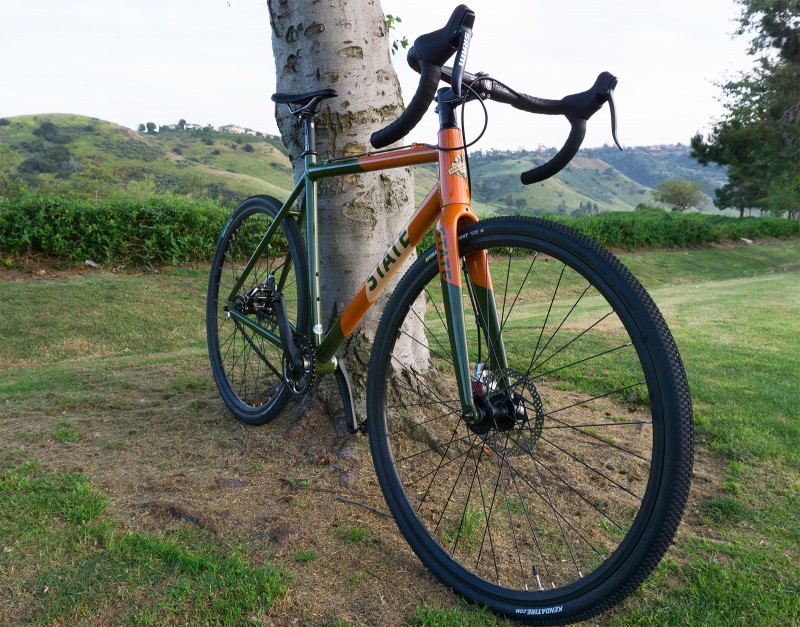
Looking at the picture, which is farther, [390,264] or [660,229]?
[660,229]

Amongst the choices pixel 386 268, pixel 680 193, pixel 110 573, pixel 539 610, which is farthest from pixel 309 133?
pixel 680 193

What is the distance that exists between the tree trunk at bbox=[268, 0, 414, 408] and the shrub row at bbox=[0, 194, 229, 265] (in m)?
9.61

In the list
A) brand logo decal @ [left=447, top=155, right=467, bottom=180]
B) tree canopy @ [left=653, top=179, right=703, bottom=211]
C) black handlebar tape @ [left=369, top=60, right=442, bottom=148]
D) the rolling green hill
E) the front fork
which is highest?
the rolling green hill

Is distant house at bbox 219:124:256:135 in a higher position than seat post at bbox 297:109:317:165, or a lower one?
higher

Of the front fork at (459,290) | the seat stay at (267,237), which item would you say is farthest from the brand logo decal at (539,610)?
the seat stay at (267,237)

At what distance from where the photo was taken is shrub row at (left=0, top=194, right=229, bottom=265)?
10938 millimetres

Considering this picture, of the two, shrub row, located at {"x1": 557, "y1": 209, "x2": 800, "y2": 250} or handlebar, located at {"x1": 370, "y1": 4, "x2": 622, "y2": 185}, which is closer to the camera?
handlebar, located at {"x1": 370, "y1": 4, "x2": 622, "y2": 185}

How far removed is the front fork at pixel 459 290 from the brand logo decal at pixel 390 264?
228mm

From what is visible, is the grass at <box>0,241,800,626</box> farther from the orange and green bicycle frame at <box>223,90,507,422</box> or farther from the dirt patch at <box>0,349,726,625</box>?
the orange and green bicycle frame at <box>223,90,507,422</box>

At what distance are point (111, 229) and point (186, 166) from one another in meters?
83.8

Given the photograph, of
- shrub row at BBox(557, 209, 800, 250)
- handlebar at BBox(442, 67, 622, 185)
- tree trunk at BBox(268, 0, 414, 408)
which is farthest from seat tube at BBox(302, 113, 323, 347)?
shrub row at BBox(557, 209, 800, 250)

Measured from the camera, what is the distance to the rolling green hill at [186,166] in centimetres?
7519

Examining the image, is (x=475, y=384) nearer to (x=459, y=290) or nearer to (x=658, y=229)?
(x=459, y=290)

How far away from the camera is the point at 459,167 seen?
2.18 metres
